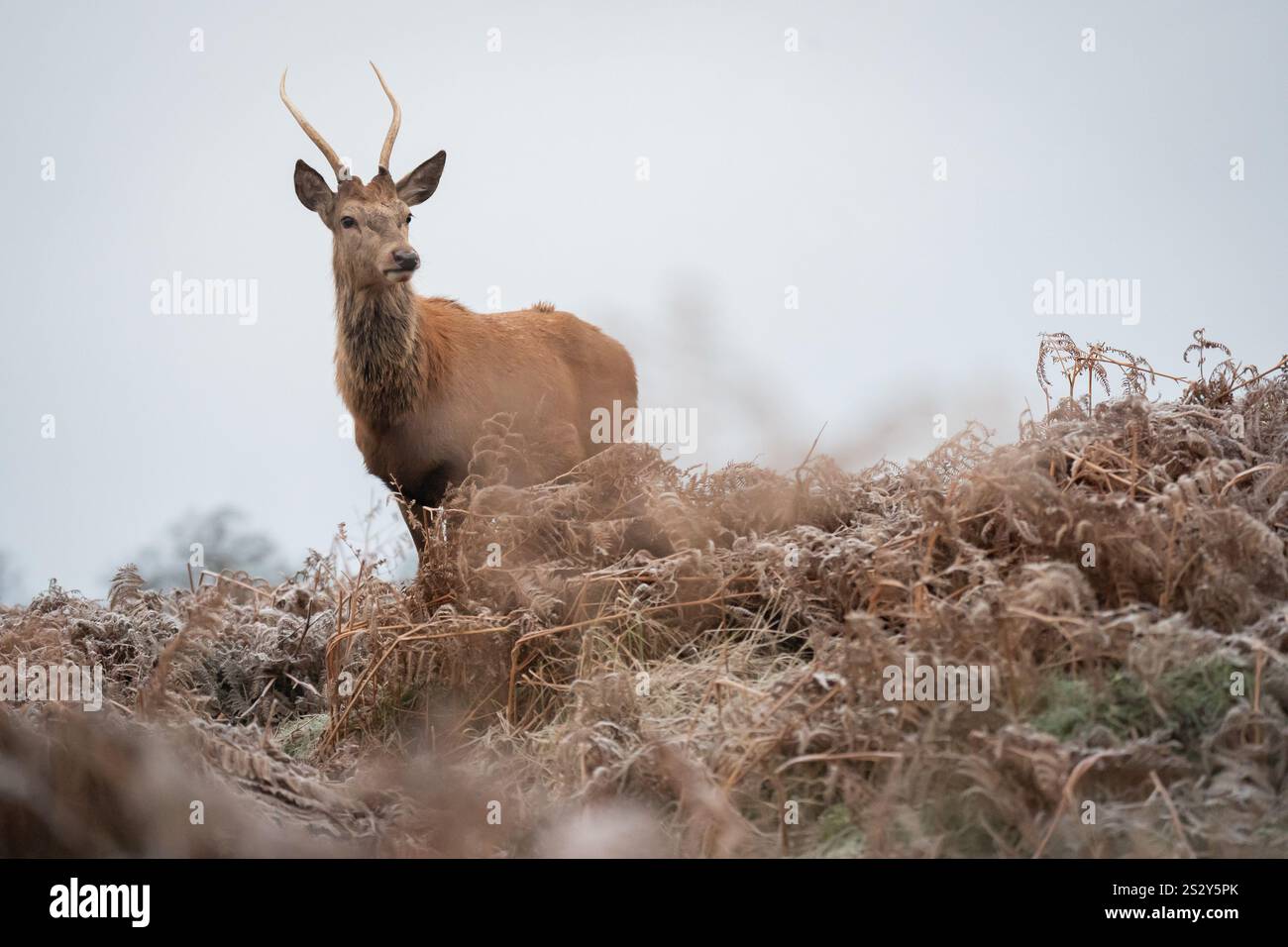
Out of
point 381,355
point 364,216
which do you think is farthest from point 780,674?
point 364,216

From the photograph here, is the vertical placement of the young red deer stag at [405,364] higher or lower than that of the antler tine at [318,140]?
lower

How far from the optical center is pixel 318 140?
732cm

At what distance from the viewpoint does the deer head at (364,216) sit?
6949 mm

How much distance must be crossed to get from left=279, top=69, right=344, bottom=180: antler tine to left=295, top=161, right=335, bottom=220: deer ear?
12 centimetres

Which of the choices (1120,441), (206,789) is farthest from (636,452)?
(206,789)

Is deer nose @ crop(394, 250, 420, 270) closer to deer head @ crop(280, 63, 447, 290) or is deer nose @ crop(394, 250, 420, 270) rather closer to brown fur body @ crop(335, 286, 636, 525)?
deer head @ crop(280, 63, 447, 290)

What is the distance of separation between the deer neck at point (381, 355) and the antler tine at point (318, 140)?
740 mm

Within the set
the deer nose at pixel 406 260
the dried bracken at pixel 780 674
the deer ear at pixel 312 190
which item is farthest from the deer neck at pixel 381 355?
the dried bracken at pixel 780 674

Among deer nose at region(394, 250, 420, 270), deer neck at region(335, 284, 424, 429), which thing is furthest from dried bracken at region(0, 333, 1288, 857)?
deer nose at region(394, 250, 420, 270)

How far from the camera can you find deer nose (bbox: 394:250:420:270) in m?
6.80

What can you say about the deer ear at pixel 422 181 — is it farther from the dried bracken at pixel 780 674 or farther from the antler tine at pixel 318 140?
the dried bracken at pixel 780 674

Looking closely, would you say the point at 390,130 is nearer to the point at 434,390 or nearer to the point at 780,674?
the point at 434,390
